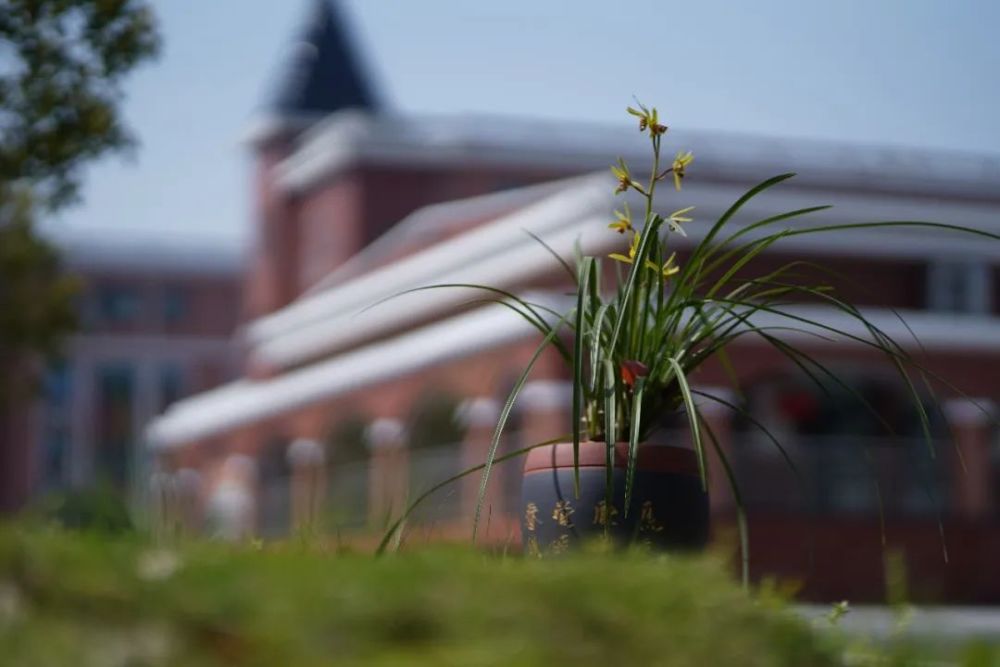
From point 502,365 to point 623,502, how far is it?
2451 centimetres

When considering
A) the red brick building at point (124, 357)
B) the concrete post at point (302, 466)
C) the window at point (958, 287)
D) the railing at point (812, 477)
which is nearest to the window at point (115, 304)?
the red brick building at point (124, 357)

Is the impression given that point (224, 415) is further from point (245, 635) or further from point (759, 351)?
point (245, 635)

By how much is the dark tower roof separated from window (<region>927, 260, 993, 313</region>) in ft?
79.6

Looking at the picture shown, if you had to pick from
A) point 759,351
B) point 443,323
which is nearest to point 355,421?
point 443,323

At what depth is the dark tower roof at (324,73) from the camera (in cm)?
5238

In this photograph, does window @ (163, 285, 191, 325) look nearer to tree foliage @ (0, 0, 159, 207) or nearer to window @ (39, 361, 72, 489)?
window @ (39, 361, 72, 489)

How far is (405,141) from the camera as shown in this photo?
1896 inches

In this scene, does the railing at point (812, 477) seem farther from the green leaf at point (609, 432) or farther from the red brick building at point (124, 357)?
the red brick building at point (124, 357)

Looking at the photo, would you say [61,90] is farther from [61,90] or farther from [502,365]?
[502,365]

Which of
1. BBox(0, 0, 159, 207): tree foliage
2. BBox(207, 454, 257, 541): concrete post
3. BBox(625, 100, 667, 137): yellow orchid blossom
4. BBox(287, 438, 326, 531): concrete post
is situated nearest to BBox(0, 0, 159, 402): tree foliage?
BBox(0, 0, 159, 207): tree foliage

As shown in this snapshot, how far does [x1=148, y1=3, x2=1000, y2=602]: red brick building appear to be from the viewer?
29.2 metres

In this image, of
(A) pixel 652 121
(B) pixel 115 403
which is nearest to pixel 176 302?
(B) pixel 115 403

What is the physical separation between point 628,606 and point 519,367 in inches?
1046

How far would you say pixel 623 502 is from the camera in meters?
5.46
